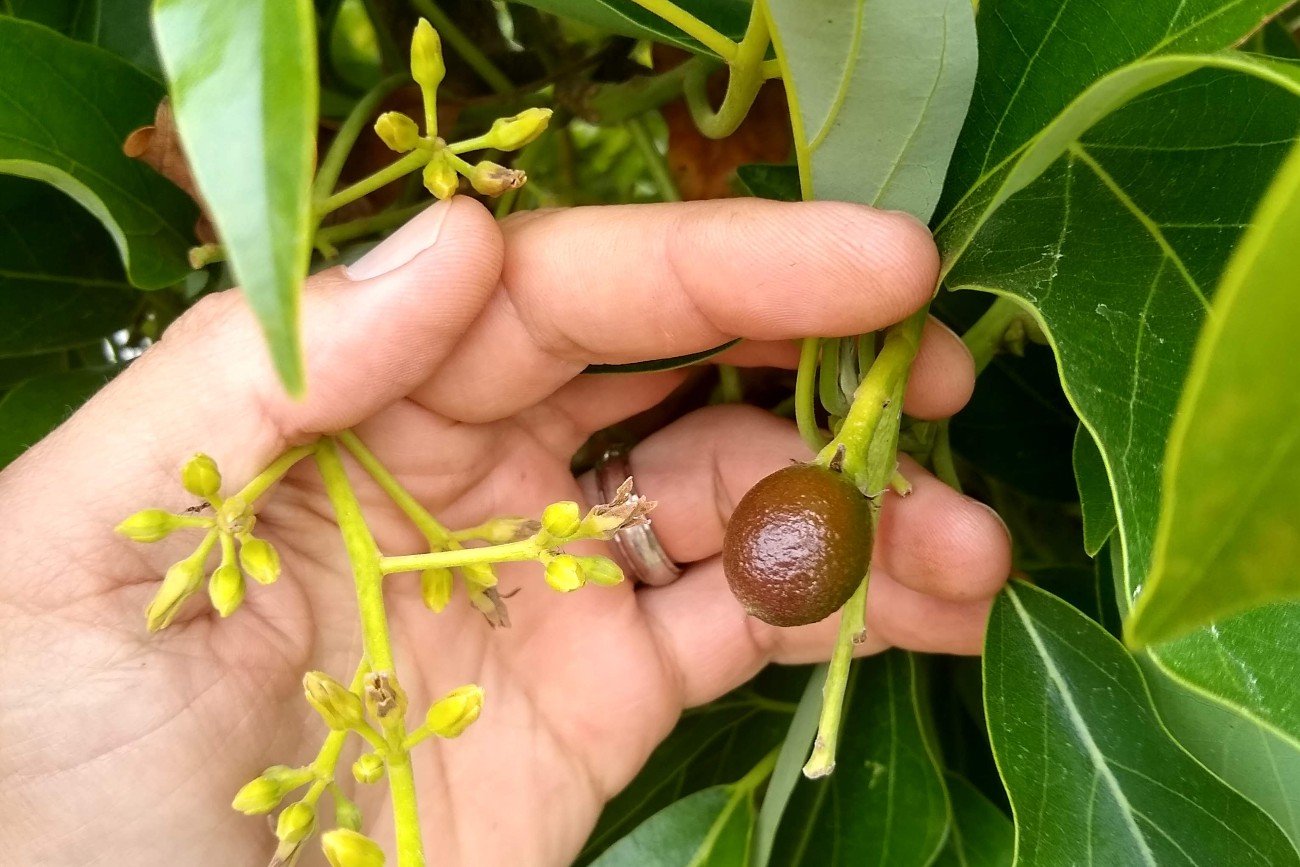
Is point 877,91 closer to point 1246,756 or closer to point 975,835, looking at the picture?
point 1246,756

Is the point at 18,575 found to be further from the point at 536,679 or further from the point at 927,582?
the point at 927,582

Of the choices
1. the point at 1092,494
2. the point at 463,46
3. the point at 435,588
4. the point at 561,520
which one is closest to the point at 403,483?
the point at 435,588

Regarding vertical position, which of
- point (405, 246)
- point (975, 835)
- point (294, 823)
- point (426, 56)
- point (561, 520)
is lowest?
point (975, 835)

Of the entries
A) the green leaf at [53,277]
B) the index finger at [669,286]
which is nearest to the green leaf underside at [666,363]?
the index finger at [669,286]

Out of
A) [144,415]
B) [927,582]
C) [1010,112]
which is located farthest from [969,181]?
[144,415]

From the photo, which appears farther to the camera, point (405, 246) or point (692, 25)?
point (405, 246)

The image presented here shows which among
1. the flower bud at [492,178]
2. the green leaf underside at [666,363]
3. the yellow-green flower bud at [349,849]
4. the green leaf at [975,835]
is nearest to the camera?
the yellow-green flower bud at [349,849]

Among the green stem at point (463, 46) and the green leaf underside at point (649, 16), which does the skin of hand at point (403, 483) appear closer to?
the green leaf underside at point (649, 16)
